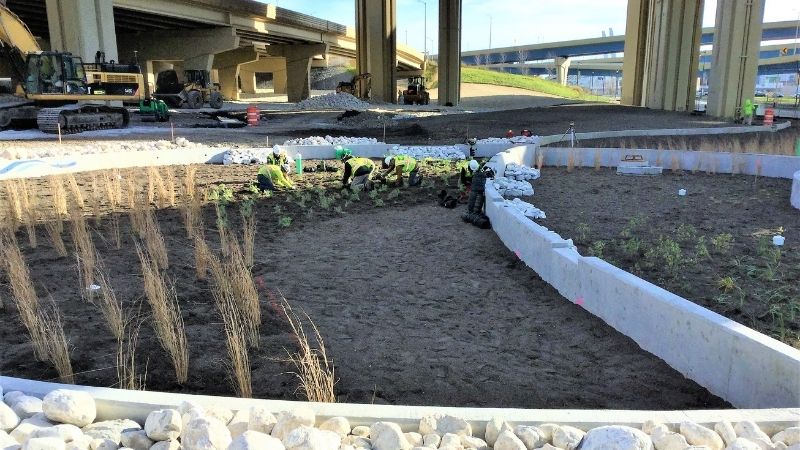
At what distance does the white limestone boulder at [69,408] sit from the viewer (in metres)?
2.61

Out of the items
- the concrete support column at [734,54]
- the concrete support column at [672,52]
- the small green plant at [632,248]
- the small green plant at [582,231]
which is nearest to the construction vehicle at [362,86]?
the concrete support column at [672,52]

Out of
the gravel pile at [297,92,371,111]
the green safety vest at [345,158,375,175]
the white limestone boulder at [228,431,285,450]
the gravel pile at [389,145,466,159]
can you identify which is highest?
the gravel pile at [297,92,371,111]

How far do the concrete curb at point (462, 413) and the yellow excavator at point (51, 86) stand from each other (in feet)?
56.7

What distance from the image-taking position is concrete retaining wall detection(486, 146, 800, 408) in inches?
119

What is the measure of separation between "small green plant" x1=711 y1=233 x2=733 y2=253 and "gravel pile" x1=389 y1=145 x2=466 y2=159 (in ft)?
24.4

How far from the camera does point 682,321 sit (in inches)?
143

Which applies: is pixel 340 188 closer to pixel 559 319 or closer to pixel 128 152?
pixel 128 152

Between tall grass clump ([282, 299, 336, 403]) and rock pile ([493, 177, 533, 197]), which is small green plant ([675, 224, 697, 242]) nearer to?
rock pile ([493, 177, 533, 197])

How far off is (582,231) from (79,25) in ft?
83.0

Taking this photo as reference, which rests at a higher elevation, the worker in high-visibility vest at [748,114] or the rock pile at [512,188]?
the worker in high-visibility vest at [748,114]

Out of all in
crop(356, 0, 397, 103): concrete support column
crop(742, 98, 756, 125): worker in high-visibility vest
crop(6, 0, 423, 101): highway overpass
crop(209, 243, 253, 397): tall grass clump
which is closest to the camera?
crop(209, 243, 253, 397): tall grass clump

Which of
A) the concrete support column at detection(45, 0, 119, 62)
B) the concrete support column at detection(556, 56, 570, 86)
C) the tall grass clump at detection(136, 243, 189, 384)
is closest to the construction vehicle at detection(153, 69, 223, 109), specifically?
the concrete support column at detection(45, 0, 119, 62)

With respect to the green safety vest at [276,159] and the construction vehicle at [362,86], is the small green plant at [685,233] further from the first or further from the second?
the construction vehicle at [362,86]

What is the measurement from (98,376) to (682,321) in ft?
11.5
